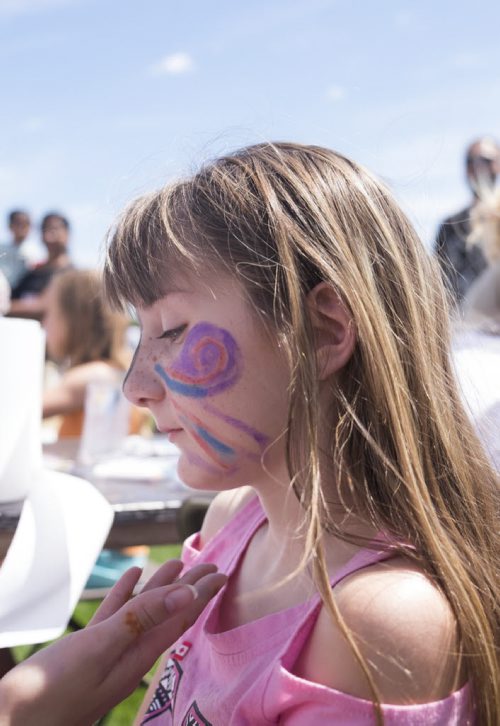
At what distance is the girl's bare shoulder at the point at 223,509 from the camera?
1368 millimetres

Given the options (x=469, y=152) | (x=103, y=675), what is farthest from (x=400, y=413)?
(x=469, y=152)

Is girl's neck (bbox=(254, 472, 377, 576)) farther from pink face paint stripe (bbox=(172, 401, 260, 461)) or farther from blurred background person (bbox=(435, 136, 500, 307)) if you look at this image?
blurred background person (bbox=(435, 136, 500, 307))

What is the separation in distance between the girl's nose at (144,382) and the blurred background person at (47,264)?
4982 millimetres

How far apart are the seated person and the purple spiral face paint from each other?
2300 mm

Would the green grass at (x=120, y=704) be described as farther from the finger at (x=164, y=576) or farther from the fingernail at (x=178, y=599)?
the fingernail at (x=178, y=599)

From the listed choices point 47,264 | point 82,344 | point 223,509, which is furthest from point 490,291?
point 47,264

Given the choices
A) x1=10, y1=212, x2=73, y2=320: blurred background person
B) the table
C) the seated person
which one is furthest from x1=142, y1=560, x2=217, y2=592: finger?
x1=10, y1=212, x2=73, y2=320: blurred background person

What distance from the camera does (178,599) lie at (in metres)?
0.94

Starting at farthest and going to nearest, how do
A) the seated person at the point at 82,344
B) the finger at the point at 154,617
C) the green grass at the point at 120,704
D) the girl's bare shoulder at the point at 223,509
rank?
the seated person at the point at 82,344 < the green grass at the point at 120,704 < the girl's bare shoulder at the point at 223,509 < the finger at the point at 154,617

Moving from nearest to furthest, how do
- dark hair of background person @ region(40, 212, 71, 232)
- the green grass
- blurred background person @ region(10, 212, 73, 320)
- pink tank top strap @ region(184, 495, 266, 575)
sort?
pink tank top strap @ region(184, 495, 266, 575) < the green grass < blurred background person @ region(10, 212, 73, 320) < dark hair of background person @ region(40, 212, 71, 232)

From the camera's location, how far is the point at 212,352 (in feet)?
3.35

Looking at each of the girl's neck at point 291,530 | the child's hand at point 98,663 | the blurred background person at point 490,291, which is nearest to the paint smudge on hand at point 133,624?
the child's hand at point 98,663

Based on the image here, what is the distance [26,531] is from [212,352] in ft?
1.34

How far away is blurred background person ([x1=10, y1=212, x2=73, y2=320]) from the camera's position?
20.7 feet
